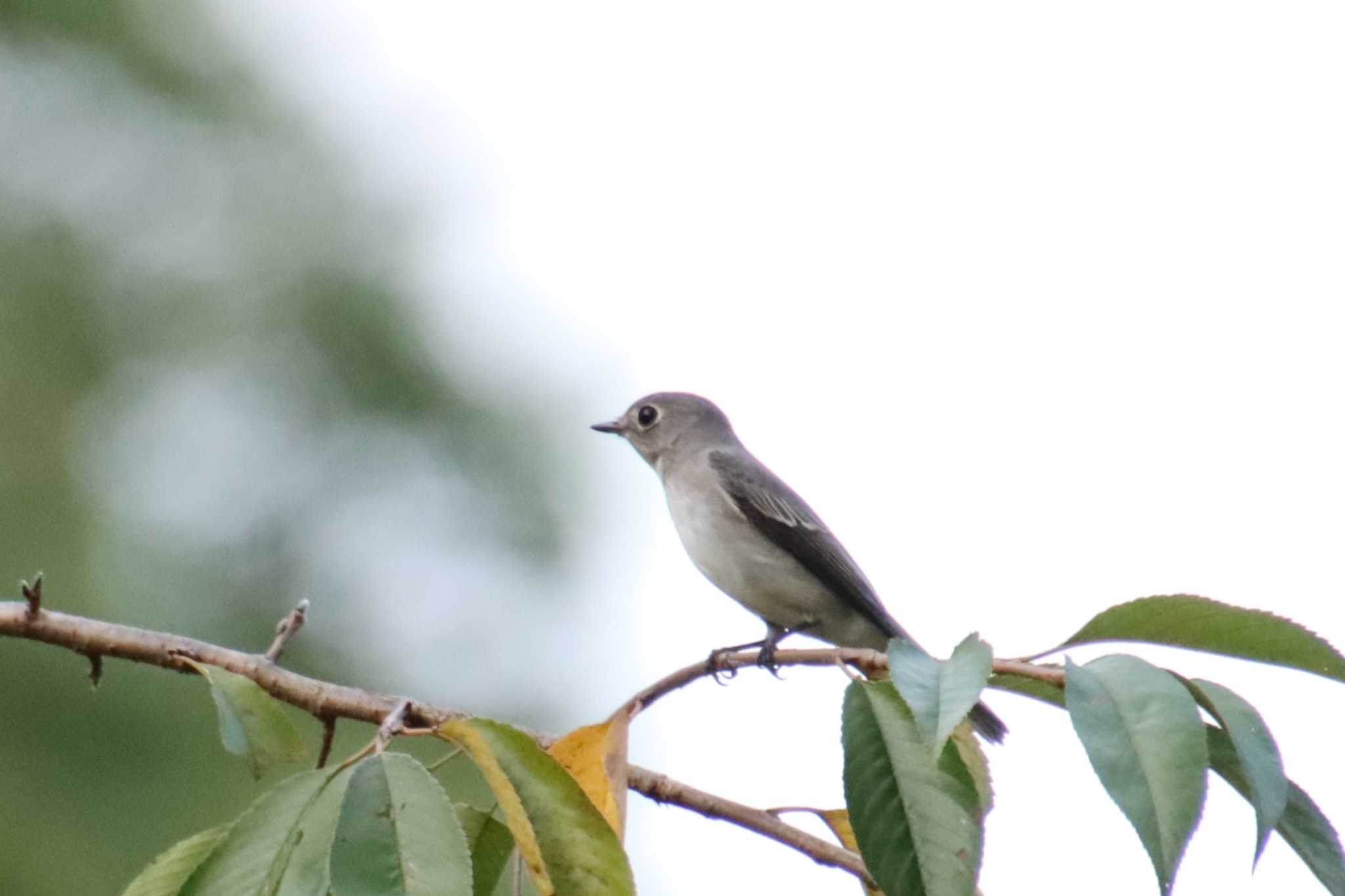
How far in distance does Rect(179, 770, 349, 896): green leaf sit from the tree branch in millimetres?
249

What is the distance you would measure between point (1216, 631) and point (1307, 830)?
242 millimetres

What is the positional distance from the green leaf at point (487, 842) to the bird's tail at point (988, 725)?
8.71 ft

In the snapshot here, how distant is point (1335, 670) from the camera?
1.69 metres

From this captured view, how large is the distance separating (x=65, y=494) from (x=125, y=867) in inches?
147

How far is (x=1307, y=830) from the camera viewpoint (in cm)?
166

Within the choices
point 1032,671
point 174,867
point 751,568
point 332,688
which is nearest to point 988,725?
point 751,568

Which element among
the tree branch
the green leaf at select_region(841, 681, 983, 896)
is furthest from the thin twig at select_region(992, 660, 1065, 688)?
the tree branch

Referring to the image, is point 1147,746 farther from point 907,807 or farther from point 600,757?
point 600,757

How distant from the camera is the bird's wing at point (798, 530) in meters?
5.15

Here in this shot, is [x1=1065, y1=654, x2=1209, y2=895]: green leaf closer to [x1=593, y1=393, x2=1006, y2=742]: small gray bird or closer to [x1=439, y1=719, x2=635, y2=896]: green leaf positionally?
[x1=439, y1=719, x2=635, y2=896]: green leaf

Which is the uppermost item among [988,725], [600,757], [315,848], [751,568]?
[751,568]

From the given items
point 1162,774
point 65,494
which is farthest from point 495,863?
point 65,494

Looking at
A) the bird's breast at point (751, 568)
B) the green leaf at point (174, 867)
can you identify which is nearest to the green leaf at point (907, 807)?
the green leaf at point (174, 867)

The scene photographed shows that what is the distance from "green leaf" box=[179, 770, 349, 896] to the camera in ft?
5.14
